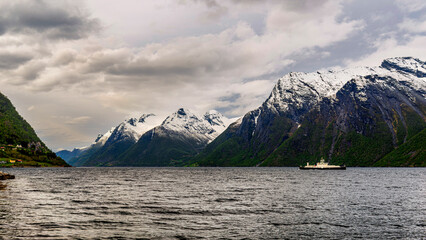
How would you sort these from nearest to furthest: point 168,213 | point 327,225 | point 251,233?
point 251,233, point 327,225, point 168,213

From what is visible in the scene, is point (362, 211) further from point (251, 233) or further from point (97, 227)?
point (97, 227)

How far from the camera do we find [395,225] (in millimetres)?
49219

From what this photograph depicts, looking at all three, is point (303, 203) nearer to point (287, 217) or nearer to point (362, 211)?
point (362, 211)

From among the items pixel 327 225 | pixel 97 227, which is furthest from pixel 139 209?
pixel 327 225

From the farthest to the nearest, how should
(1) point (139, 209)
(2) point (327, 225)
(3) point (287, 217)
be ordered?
1. (1) point (139, 209)
2. (3) point (287, 217)
3. (2) point (327, 225)

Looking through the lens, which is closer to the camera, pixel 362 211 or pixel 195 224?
pixel 195 224

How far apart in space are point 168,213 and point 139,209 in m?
7.84

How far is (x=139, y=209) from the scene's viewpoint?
64.2 metres

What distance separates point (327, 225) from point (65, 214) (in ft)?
138

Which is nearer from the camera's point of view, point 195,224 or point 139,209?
point 195,224

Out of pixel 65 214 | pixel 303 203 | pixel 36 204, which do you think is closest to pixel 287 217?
pixel 303 203

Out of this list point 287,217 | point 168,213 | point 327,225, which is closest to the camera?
point 327,225

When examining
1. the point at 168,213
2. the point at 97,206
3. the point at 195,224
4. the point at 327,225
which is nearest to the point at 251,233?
the point at 195,224

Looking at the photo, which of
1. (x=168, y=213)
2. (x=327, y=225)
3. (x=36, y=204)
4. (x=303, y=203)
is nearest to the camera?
(x=327, y=225)
